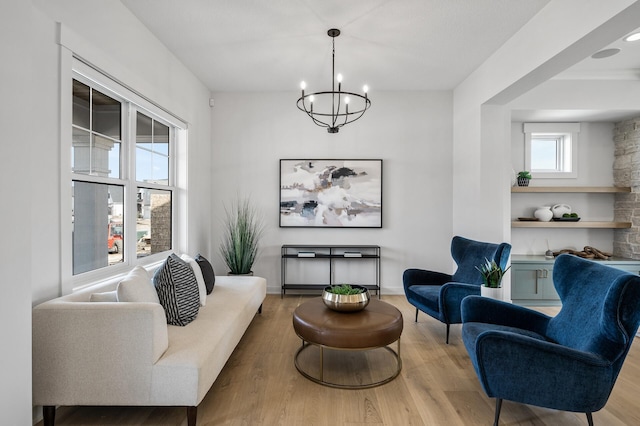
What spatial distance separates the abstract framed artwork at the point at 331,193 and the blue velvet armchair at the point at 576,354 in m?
2.86

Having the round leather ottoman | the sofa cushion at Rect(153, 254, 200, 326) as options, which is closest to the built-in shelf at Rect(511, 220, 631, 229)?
the round leather ottoman

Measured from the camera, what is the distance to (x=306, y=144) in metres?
4.89

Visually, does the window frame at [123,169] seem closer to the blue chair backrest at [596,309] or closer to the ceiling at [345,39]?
the ceiling at [345,39]

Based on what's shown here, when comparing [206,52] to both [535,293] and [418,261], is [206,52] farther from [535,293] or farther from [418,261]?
[535,293]

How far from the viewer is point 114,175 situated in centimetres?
291

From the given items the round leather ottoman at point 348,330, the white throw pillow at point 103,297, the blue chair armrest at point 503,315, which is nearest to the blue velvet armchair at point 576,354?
the blue chair armrest at point 503,315

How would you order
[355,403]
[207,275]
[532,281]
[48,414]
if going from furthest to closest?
[532,281] < [207,275] < [355,403] < [48,414]

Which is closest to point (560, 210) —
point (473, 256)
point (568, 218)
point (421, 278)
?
point (568, 218)

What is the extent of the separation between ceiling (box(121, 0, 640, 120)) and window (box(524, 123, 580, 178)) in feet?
1.71

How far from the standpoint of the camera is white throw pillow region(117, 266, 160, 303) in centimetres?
203

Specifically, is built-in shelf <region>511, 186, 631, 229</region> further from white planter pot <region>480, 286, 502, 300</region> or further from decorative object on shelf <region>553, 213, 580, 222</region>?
white planter pot <region>480, 286, 502, 300</region>

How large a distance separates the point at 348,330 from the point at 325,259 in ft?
8.30

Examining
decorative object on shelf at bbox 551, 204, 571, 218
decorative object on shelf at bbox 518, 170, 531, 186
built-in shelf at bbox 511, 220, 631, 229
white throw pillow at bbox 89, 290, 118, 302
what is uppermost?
decorative object on shelf at bbox 518, 170, 531, 186

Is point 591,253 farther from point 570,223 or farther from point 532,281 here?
point 532,281
